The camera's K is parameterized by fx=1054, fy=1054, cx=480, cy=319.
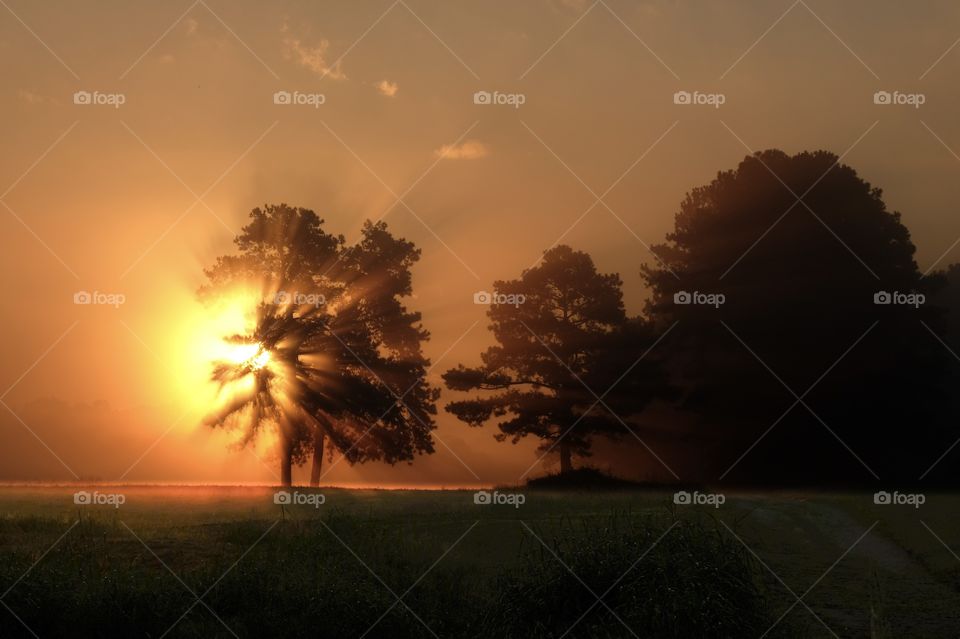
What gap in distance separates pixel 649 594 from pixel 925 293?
33.7 metres

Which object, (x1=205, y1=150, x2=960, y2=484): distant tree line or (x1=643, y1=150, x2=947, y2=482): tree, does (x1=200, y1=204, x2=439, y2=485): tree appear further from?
(x1=643, y1=150, x2=947, y2=482): tree

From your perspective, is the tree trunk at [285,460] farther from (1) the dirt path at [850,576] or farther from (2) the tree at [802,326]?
(1) the dirt path at [850,576]

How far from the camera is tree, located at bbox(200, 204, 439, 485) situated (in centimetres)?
4412

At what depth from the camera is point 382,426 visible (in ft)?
150

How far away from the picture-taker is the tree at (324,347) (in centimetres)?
4412

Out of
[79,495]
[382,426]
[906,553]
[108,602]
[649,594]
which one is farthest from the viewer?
[382,426]

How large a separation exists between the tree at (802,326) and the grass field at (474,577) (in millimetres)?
17922

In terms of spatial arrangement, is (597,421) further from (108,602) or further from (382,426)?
(108,602)

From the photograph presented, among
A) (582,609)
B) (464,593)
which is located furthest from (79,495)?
(582,609)

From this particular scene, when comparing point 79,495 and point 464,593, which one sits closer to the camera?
point 464,593

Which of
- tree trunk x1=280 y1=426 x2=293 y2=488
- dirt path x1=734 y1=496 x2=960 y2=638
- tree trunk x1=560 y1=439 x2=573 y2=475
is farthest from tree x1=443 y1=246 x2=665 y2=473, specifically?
dirt path x1=734 y1=496 x2=960 y2=638

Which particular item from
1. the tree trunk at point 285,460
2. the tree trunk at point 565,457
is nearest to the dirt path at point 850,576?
the tree trunk at point 565,457

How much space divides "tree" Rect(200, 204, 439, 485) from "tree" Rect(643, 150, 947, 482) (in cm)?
1161

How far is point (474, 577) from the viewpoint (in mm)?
19266
